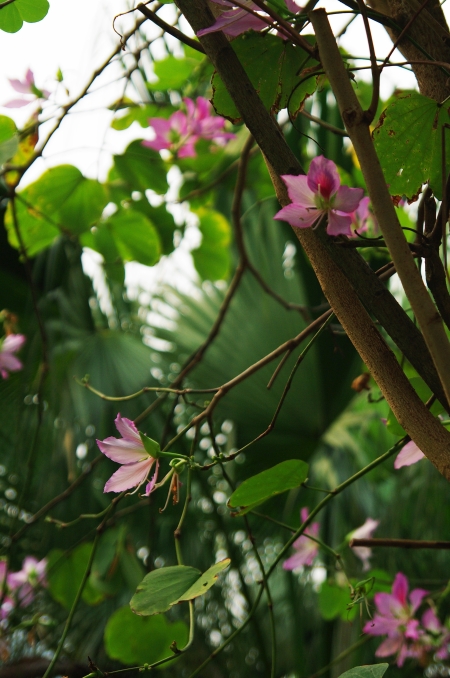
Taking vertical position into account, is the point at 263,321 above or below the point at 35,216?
below

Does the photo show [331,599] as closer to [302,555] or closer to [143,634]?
[302,555]

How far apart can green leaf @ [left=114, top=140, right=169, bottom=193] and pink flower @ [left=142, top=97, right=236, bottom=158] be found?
4 cm

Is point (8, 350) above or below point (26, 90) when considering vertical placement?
below

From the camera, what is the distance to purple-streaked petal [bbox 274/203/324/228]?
10.9 inches

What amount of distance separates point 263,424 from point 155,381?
294 millimetres

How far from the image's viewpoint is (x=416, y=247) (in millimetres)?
264

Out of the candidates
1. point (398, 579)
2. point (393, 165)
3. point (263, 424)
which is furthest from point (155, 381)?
point (393, 165)

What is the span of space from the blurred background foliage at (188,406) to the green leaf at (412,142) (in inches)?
19.5

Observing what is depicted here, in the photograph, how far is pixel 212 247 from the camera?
969 millimetres

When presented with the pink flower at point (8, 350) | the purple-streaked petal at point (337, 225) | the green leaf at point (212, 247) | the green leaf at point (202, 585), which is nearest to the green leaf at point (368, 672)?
the green leaf at point (202, 585)

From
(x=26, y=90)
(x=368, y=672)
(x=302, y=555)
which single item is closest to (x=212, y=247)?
(x=26, y=90)

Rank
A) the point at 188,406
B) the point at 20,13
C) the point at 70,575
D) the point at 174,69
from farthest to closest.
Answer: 1. the point at 188,406
2. the point at 174,69
3. the point at 70,575
4. the point at 20,13

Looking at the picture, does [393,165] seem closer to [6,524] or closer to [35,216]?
[35,216]

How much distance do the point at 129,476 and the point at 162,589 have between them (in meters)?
0.06
